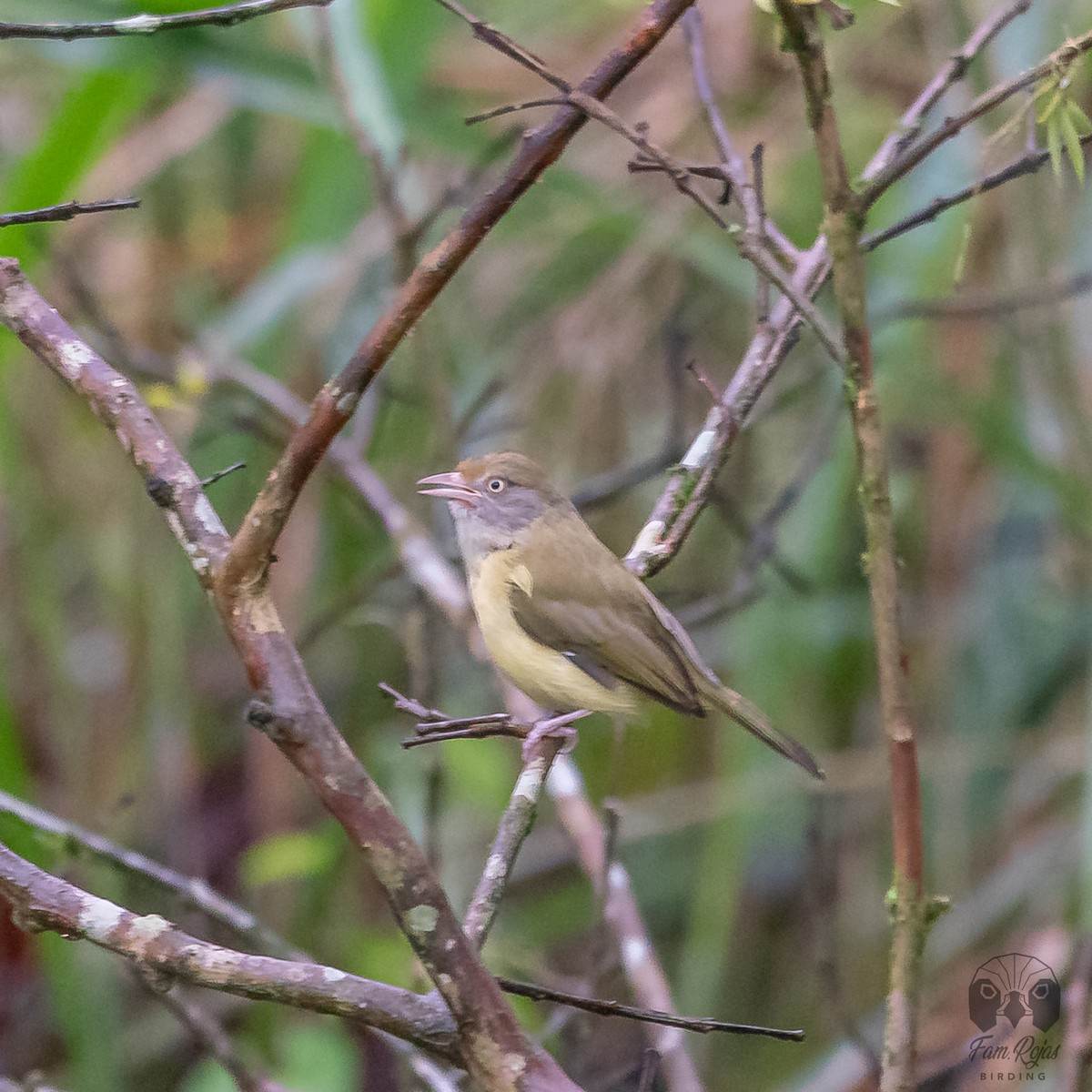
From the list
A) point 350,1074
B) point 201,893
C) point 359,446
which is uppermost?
point 359,446

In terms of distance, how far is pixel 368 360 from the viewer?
48.4 inches

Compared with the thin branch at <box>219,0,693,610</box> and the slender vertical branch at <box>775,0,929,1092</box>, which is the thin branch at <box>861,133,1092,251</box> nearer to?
the slender vertical branch at <box>775,0,929,1092</box>

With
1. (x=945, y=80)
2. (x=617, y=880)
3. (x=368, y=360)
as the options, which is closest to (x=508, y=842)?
(x=368, y=360)

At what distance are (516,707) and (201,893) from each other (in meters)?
0.95

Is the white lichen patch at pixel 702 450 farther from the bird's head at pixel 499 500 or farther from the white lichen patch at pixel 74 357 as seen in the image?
the white lichen patch at pixel 74 357

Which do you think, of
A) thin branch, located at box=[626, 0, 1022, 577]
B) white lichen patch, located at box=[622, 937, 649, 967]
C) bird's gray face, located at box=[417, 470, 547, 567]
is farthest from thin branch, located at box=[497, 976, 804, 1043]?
bird's gray face, located at box=[417, 470, 547, 567]

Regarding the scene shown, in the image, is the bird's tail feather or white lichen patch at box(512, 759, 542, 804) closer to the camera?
white lichen patch at box(512, 759, 542, 804)

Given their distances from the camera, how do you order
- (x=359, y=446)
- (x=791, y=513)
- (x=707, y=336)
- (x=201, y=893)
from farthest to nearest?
(x=707, y=336)
(x=791, y=513)
(x=359, y=446)
(x=201, y=893)

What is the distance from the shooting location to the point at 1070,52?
1.46 m

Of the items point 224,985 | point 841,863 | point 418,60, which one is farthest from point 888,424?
point 224,985

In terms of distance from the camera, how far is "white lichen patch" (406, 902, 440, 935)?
3.62ft

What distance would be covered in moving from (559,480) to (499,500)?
173 cm

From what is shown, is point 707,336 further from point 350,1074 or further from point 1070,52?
point 1070,52

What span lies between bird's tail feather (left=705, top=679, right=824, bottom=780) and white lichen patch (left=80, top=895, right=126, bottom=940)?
4.45 ft
